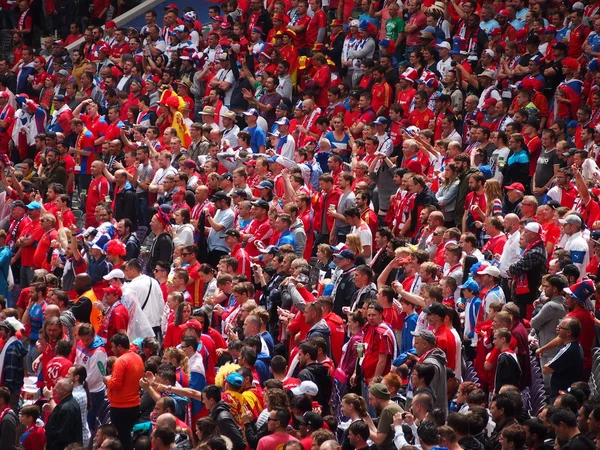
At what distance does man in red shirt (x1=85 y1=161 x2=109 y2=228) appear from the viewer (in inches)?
634

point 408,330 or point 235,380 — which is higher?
point 235,380

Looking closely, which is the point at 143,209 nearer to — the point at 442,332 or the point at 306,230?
the point at 306,230

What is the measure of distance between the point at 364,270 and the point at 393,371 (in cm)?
182

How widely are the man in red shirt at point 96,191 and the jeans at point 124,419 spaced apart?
6043 mm

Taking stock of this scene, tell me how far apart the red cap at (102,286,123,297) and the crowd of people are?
3 centimetres

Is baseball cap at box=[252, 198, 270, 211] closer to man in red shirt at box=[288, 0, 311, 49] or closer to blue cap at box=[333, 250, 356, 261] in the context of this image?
blue cap at box=[333, 250, 356, 261]

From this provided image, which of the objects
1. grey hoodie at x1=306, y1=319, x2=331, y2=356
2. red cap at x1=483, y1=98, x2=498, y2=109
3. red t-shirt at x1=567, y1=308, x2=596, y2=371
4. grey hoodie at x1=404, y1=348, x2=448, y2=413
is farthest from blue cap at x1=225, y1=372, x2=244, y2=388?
red cap at x1=483, y1=98, x2=498, y2=109

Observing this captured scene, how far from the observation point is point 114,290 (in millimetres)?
12070

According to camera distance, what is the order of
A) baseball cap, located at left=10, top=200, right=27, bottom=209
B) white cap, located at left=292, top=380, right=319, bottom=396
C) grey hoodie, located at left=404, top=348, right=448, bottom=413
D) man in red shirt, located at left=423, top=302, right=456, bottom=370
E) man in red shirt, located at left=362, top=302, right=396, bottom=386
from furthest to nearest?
baseball cap, located at left=10, top=200, right=27, bottom=209 < man in red shirt, located at left=362, top=302, right=396, bottom=386 < man in red shirt, located at left=423, top=302, right=456, bottom=370 < grey hoodie, located at left=404, top=348, right=448, bottom=413 < white cap, located at left=292, top=380, right=319, bottom=396

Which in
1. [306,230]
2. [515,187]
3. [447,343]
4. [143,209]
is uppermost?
[447,343]

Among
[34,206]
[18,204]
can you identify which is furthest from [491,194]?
[18,204]

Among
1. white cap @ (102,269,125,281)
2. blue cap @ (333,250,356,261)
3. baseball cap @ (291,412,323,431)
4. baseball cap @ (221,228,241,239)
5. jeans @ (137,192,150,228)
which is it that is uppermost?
baseball cap @ (291,412,323,431)

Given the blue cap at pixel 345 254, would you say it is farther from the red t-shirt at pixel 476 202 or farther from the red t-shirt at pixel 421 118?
the red t-shirt at pixel 421 118

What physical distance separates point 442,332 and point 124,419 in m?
3.10
